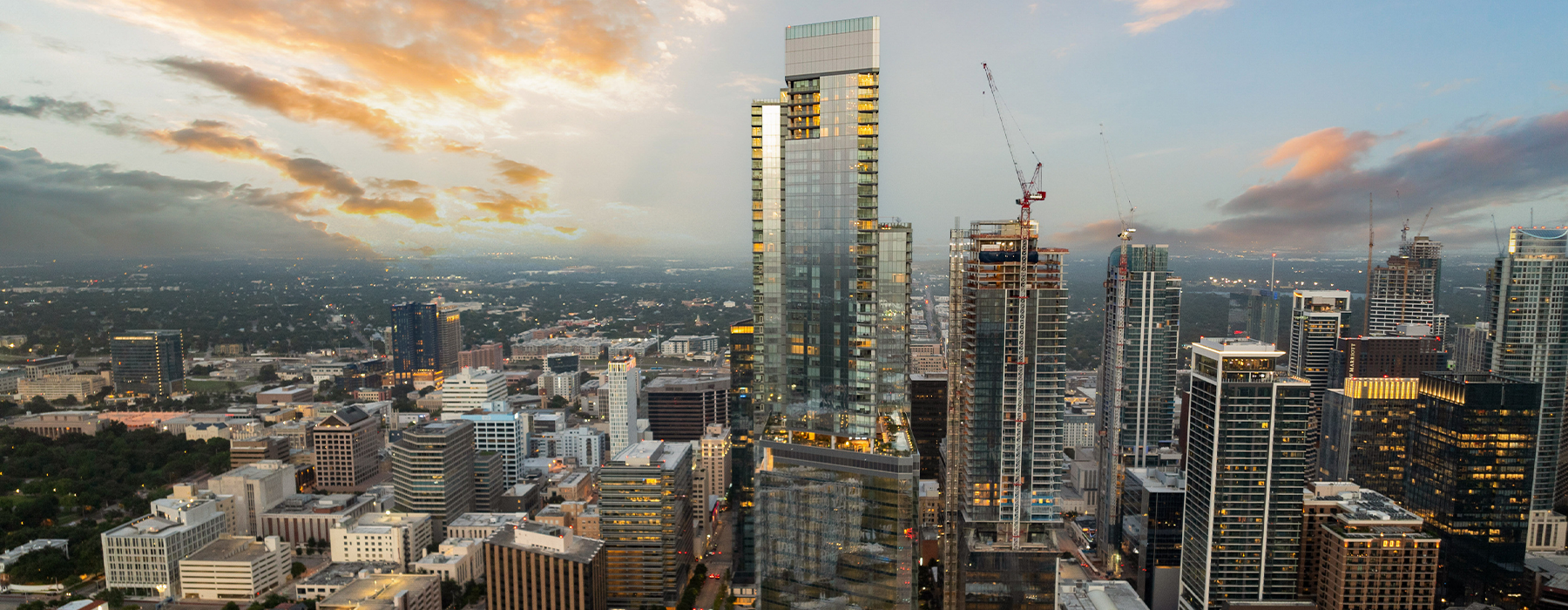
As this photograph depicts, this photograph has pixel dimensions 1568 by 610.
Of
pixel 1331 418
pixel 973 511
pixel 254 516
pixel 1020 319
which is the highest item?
pixel 1020 319

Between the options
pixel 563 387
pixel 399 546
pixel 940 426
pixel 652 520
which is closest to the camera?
pixel 652 520

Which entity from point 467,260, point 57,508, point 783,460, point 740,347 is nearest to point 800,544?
point 783,460

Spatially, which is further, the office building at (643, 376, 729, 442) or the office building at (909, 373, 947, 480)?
the office building at (643, 376, 729, 442)

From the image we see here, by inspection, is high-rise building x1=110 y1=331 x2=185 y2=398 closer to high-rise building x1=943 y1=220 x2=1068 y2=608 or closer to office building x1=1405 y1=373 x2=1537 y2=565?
high-rise building x1=943 y1=220 x2=1068 y2=608

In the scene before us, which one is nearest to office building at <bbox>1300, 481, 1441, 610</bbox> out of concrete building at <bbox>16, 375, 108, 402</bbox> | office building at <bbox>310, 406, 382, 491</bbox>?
office building at <bbox>310, 406, 382, 491</bbox>

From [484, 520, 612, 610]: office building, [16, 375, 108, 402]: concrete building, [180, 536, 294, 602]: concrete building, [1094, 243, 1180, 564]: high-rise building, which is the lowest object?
[180, 536, 294, 602]: concrete building

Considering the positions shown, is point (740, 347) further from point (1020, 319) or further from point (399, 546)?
point (399, 546)

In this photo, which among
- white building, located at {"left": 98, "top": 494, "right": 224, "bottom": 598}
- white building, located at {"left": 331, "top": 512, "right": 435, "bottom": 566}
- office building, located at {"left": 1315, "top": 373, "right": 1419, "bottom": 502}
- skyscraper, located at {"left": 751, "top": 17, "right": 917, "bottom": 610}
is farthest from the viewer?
office building, located at {"left": 1315, "top": 373, "right": 1419, "bottom": 502}

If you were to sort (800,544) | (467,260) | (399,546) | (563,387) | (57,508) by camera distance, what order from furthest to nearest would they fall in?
(467,260) → (563,387) → (57,508) → (399,546) → (800,544)
